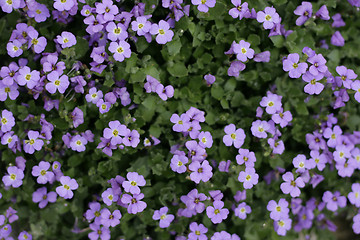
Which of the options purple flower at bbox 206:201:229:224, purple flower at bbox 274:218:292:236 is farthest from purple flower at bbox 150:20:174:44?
purple flower at bbox 274:218:292:236

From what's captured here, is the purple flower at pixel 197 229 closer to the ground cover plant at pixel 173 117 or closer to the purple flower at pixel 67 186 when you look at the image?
the ground cover plant at pixel 173 117

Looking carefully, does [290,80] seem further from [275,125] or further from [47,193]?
[47,193]

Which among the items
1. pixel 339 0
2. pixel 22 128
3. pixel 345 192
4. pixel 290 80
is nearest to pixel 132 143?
pixel 22 128

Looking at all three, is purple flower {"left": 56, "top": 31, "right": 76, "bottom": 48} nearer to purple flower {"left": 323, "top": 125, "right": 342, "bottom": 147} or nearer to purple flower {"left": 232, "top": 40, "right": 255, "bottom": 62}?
purple flower {"left": 232, "top": 40, "right": 255, "bottom": 62}

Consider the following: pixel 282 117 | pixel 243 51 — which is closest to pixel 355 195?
pixel 282 117

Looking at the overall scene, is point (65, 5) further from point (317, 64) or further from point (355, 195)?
point (355, 195)

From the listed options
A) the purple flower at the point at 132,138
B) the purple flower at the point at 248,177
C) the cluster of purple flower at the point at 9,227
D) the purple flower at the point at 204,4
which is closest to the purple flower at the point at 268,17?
the purple flower at the point at 204,4
